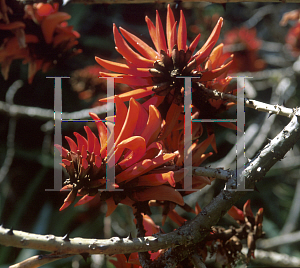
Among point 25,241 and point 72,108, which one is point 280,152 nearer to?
point 25,241

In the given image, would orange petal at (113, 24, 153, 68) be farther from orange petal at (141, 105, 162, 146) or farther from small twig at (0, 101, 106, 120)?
small twig at (0, 101, 106, 120)

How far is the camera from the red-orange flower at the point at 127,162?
0.40 metres

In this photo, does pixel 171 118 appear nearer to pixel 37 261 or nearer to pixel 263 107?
pixel 263 107

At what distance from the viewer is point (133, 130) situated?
41 cm

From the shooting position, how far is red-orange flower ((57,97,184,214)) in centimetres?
40

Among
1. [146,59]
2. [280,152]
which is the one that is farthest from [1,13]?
[280,152]

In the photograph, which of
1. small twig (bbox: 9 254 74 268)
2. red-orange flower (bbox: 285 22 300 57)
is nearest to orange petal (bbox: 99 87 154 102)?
small twig (bbox: 9 254 74 268)

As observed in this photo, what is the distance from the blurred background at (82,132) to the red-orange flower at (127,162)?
630mm

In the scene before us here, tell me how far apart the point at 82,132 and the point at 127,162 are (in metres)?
0.81

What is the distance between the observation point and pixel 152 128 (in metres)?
0.41

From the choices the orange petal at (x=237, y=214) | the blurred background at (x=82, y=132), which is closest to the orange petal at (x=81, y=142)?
the orange petal at (x=237, y=214)

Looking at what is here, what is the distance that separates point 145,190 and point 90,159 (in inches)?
3.8

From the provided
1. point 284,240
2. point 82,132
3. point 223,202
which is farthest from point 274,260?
point 82,132

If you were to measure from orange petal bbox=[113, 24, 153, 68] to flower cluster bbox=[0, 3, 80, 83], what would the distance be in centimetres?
34
